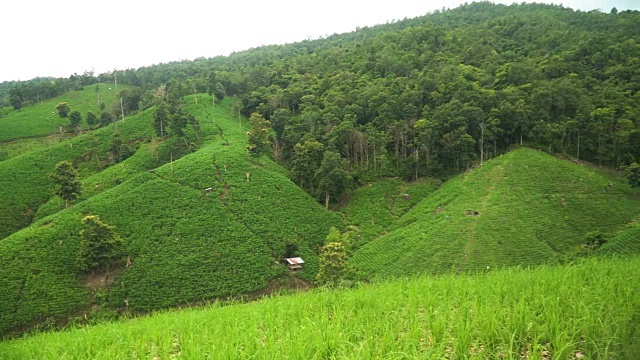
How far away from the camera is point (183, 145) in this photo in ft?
224

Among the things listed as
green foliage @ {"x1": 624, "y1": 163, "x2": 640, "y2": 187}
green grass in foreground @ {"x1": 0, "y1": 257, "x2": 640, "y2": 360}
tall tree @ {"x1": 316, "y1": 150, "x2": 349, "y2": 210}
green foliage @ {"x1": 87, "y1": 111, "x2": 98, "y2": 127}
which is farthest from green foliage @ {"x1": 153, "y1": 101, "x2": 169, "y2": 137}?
green foliage @ {"x1": 624, "y1": 163, "x2": 640, "y2": 187}

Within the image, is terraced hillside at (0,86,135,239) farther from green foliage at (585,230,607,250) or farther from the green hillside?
green foliage at (585,230,607,250)

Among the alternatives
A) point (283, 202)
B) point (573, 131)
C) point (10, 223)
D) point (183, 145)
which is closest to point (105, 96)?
point (183, 145)

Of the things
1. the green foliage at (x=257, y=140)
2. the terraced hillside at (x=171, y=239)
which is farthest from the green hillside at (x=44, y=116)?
the green foliage at (x=257, y=140)

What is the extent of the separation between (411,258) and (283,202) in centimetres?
2013

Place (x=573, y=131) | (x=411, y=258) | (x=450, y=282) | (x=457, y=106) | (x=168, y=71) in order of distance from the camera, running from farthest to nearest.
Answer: (x=168, y=71) < (x=457, y=106) < (x=573, y=131) < (x=411, y=258) < (x=450, y=282)

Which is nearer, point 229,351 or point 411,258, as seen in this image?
point 229,351

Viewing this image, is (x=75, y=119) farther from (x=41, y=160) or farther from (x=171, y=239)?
(x=171, y=239)

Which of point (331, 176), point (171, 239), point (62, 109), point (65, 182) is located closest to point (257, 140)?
point (331, 176)

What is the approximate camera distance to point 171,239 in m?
42.6

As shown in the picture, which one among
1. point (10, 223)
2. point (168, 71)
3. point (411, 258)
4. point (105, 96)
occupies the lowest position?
point (411, 258)

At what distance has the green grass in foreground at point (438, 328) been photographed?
4.66m

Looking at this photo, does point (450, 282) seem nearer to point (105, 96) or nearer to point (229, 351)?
point (229, 351)

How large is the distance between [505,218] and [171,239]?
1511 inches
